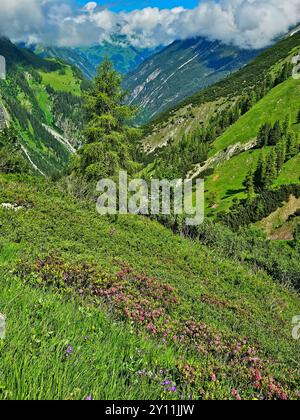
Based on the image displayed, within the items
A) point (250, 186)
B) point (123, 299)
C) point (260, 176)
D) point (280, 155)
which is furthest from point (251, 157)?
point (123, 299)

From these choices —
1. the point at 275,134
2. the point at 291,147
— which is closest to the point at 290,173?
the point at 291,147

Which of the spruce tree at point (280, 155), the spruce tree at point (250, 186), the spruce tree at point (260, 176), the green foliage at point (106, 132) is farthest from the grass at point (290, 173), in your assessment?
the green foliage at point (106, 132)

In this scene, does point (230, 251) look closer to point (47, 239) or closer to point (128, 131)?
point (128, 131)

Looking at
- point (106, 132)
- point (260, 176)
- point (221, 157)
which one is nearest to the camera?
point (106, 132)

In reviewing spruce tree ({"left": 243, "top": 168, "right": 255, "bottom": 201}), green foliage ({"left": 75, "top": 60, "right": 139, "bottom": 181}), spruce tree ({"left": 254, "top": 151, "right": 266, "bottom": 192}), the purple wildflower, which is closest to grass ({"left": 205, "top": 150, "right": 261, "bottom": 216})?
spruce tree ({"left": 243, "top": 168, "right": 255, "bottom": 201})

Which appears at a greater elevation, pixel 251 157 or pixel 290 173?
pixel 251 157

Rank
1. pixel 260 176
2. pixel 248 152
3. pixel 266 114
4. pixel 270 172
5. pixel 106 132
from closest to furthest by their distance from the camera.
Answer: pixel 106 132 < pixel 270 172 < pixel 260 176 < pixel 248 152 < pixel 266 114

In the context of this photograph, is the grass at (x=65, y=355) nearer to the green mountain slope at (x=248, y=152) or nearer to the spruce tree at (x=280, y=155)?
the green mountain slope at (x=248, y=152)

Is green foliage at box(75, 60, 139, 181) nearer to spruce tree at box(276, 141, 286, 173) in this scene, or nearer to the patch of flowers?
the patch of flowers

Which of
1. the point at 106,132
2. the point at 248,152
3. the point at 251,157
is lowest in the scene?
the point at 106,132

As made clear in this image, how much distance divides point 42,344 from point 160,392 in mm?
1303

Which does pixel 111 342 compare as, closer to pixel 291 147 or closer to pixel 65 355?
pixel 65 355

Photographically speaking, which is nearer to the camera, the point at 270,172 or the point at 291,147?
the point at 270,172
